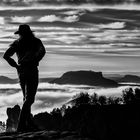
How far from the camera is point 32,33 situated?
1947 cm


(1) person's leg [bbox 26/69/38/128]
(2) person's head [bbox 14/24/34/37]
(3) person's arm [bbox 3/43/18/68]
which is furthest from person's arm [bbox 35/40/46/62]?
(3) person's arm [bbox 3/43/18/68]

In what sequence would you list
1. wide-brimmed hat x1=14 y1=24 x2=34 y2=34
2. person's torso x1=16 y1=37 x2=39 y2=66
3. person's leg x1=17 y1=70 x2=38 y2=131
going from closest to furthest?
person's torso x1=16 y1=37 x2=39 y2=66 → person's leg x1=17 y1=70 x2=38 y2=131 → wide-brimmed hat x1=14 y1=24 x2=34 y2=34

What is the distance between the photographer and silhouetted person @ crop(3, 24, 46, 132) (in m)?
19.0

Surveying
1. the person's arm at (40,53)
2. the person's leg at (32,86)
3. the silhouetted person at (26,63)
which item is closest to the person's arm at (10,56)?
the silhouetted person at (26,63)

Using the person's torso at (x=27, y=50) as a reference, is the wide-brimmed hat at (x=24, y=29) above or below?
above

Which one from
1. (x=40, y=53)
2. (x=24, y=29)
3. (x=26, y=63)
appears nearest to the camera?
(x=40, y=53)

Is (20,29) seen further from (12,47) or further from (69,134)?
(69,134)

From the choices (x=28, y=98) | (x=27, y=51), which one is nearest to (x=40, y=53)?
(x=27, y=51)

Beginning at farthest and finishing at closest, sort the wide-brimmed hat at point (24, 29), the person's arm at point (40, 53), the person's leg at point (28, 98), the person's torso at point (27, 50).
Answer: the wide-brimmed hat at point (24, 29), the person's leg at point (28, 98), the person's torso at point (27, 50), the person's arm at point (40, 53)

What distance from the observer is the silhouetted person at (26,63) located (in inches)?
748

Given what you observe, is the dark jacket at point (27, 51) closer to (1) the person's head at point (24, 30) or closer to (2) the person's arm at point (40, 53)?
(2) the person's arm at point (40, 53)

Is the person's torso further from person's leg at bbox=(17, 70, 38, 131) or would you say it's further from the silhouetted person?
person's leg at bbox=(17, 70, 38, 131)

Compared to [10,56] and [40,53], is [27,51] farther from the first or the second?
[10,56]

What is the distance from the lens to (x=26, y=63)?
1902 centimetres
